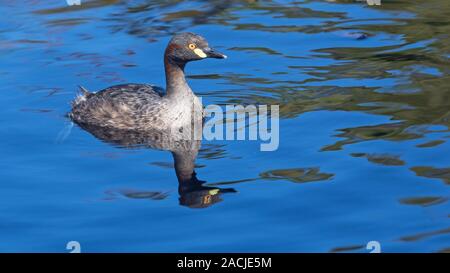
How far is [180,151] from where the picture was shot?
1223cm

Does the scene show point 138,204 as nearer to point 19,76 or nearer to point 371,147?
point 371,147

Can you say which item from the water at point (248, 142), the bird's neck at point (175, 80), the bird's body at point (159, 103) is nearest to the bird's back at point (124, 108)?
the bird's body at point (159, 103)

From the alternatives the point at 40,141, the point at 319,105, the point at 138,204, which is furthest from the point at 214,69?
the point at 138,204

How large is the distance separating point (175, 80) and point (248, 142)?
1.44m

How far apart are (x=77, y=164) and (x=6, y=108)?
220 centimetres

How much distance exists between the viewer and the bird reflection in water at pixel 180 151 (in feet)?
35.4

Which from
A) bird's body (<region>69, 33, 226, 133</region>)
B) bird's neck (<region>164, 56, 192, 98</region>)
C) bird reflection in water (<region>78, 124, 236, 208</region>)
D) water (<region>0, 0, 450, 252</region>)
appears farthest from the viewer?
bird's neck (<region>164, 56, 192, 98</region>)

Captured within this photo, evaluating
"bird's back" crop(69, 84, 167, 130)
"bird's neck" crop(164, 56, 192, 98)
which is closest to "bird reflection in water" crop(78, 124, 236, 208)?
"bird's back" crop(69, 84, 167, 130)

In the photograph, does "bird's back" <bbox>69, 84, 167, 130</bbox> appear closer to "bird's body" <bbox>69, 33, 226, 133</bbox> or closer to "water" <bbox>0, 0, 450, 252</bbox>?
"bird's body" <bbox>69, 33, 226, 133</bbox>

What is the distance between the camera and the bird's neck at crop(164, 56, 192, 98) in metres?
13.2

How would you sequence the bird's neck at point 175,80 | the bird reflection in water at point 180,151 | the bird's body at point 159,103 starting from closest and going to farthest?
the bird reflection in water at point 180,151 → the bird's body at point 159,103 → the bird's neck at point 175,80

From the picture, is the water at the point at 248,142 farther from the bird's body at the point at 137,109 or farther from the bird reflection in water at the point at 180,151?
the bird's body at the point at 137,109

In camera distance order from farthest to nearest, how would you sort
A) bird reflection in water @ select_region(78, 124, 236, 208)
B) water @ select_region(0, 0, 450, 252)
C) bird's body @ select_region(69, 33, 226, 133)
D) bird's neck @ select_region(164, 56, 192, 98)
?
1. bird's neck @ select_region(164, 56, 192, 98)
2. bird's body @ select_region(69, 33, 226, 133)
3. bird reflection in water @ select_region(78, 124, 236, 208)
4. water @ select_region(0, 0, 450, 252)

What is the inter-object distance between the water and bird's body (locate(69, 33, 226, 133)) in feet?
1.39
